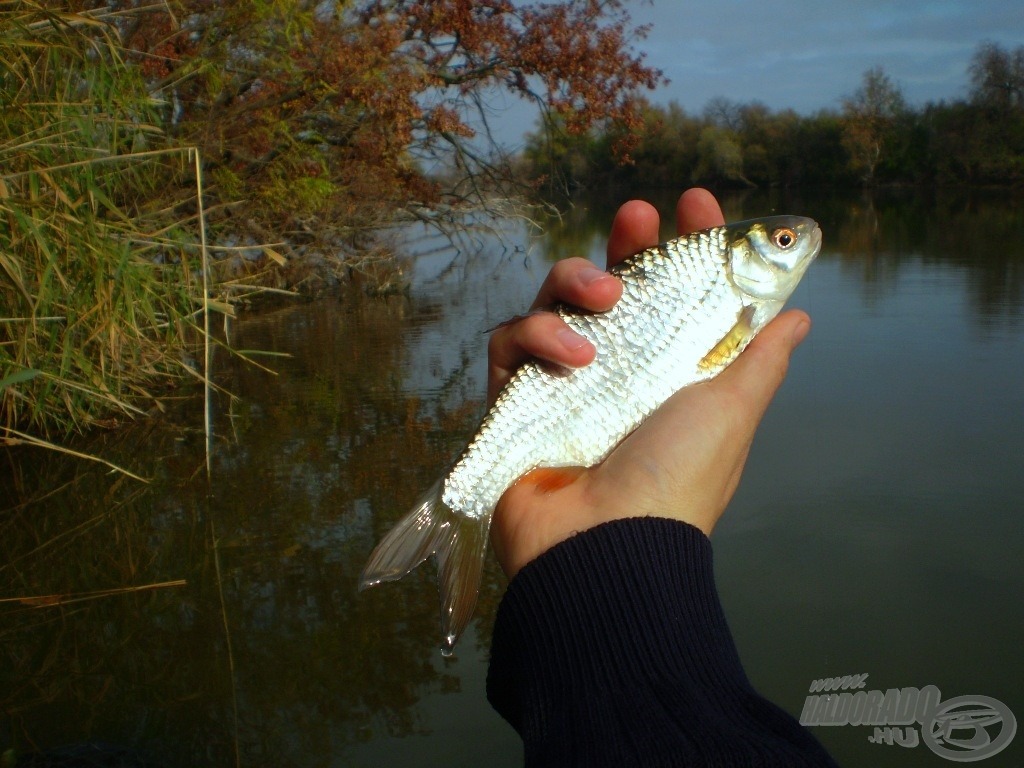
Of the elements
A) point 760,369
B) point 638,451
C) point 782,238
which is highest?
point 782,238

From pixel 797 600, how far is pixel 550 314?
7.78 ft

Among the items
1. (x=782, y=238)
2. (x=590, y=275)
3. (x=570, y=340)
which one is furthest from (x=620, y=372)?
(x=782, y=238)

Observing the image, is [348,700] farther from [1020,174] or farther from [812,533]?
[1020,174]

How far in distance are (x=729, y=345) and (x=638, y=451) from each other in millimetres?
418

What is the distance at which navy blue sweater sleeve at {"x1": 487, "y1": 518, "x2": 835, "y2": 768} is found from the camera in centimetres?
142

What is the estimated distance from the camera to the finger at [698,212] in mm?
2699

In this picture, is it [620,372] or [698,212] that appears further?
[698,212]

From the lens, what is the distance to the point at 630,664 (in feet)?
5.44

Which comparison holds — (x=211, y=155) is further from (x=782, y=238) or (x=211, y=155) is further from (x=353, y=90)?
(x=782, y=238)

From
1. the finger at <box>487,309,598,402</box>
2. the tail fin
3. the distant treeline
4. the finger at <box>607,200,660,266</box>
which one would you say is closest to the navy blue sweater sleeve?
the tail fin

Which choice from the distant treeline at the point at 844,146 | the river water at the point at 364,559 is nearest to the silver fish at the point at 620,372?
the river water at the point at 364,559

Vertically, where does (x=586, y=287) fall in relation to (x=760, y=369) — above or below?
above

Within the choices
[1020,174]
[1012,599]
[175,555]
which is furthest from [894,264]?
[1020,174]

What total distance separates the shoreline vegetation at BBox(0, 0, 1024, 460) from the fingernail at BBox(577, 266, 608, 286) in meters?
2.26
